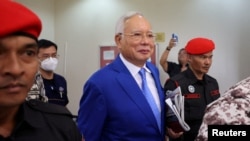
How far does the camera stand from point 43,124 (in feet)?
3.19

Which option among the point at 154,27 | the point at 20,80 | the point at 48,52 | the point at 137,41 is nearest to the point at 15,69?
the point at 20,80

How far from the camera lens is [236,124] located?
78 cm

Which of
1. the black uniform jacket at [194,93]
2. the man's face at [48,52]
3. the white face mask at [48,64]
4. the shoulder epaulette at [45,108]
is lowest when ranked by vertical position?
the black uniform jacket at [194,93]

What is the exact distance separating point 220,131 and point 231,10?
4.08 metres

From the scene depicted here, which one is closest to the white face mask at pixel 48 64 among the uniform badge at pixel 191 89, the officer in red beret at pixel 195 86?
the officer in red beret at pixel 195 86

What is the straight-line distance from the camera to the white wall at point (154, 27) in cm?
450

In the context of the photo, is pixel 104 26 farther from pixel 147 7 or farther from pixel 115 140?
pixel 115 140

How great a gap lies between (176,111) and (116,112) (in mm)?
300

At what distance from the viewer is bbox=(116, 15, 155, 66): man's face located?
1.71 metres

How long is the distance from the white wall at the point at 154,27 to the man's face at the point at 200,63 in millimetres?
1979

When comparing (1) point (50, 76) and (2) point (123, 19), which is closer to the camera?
(2) point (123, 19)

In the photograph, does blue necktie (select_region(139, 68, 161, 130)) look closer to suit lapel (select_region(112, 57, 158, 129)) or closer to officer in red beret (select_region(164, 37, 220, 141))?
suit lapel (select_region(112, 57, 158, 129))

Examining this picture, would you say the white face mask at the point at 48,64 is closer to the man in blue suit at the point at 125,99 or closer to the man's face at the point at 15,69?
the man in blue suit at the point at 125,99

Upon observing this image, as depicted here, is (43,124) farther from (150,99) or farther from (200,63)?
(200,63)
